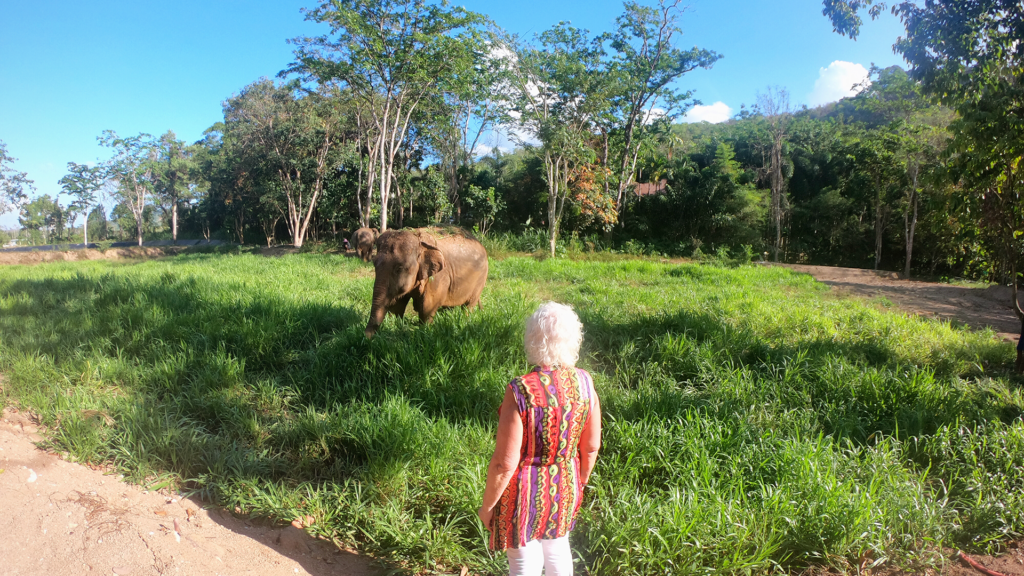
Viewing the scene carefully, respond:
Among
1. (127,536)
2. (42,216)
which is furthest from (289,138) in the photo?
(127,536)

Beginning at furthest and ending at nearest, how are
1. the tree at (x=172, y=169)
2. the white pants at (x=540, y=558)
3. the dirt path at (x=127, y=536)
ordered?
the tree at (x=172, y=169), the dirt path at (x=127, y=536), the white pants at (x=540, y=558)

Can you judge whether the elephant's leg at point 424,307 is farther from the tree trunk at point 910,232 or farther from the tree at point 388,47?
the tree trunk at point 910,232

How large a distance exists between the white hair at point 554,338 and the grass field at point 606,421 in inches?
48.7

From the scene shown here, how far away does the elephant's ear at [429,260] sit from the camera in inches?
210

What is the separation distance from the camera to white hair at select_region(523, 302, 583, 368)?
1.83 meters

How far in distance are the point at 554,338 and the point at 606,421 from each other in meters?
2.10

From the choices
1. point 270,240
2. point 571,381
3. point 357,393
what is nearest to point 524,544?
point 571,381

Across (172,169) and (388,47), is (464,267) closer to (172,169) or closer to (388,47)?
(388,47)

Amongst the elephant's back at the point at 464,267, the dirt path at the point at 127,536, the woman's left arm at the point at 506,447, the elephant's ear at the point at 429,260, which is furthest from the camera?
the elephant's back at the point at 464,267

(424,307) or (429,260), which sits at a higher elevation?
(429,260)

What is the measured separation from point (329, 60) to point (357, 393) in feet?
48.5

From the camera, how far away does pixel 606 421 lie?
3.68 metres

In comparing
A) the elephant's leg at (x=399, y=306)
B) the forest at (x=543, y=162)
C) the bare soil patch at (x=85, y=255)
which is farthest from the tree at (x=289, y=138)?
the elephant's leg at (x=399, y=306)

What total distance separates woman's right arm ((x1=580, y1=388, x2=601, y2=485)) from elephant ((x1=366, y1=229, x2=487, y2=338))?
3.34m
